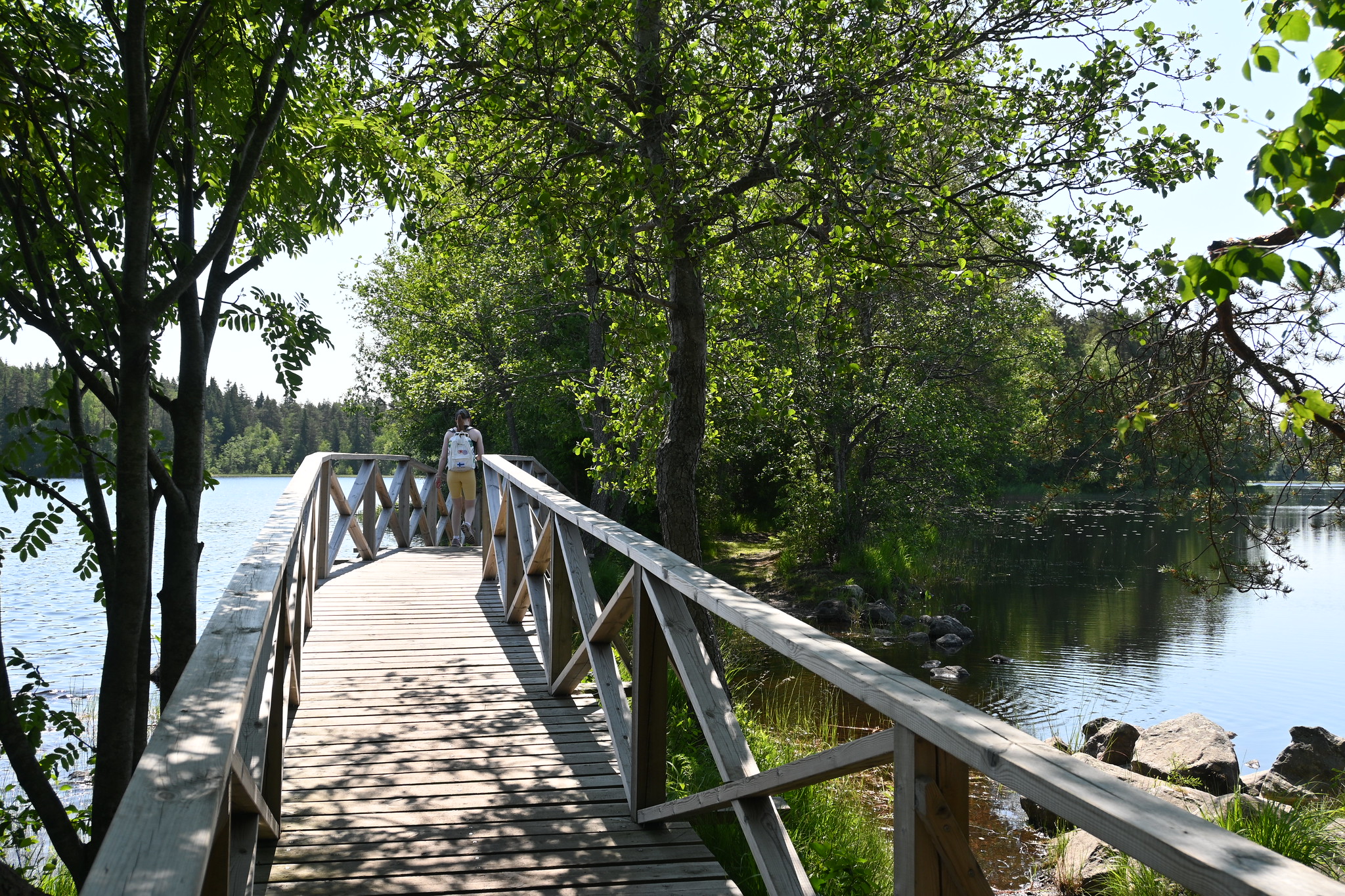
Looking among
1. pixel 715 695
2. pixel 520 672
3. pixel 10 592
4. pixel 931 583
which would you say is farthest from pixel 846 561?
pixel 10 592

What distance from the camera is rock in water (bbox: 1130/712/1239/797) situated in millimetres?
7469

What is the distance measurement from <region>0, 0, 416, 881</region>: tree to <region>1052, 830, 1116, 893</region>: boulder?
16.3 feet

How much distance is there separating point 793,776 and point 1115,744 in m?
7.72

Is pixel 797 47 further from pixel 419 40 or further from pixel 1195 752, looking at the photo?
pixel 1195 752

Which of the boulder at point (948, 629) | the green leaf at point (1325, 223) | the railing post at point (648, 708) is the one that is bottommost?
the boulder at point (948, 629)

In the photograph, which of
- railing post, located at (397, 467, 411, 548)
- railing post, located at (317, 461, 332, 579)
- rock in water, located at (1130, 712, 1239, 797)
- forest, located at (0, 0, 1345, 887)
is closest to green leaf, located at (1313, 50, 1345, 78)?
forest, located at (0, 0, 1345, 887)

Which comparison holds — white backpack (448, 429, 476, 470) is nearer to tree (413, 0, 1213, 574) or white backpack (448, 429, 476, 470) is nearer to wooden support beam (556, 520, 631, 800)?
tree (413, 0, 1213, 574)

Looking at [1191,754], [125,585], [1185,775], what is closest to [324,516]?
[125,585]

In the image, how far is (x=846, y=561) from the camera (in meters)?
17.1

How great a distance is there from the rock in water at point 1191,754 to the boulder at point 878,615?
6.26 meters

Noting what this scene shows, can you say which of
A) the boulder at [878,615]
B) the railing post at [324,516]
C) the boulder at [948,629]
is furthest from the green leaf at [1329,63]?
the boulder at [878,615]

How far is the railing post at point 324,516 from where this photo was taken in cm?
718

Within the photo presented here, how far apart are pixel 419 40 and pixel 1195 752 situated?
782 centimetres

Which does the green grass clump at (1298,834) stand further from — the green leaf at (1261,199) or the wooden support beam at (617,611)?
the green leaf at (1261,199)
